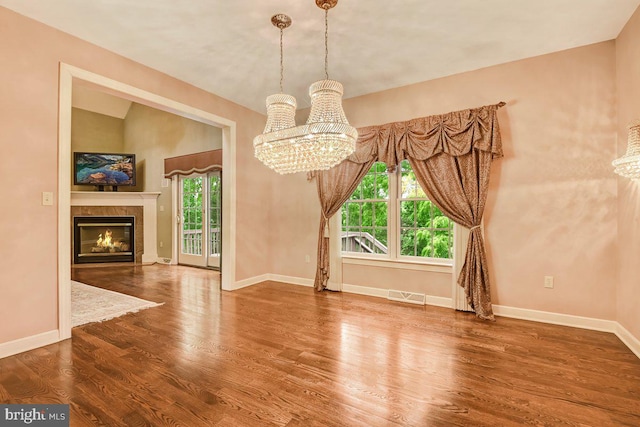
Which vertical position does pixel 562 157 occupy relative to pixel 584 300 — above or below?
above

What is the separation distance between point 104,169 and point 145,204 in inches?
43.6

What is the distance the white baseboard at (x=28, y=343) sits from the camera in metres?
2.40

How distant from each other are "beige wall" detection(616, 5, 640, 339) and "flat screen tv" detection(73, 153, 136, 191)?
26.8ft

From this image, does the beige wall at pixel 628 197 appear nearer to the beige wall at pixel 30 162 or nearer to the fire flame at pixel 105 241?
the beige wall at pixel 30 162

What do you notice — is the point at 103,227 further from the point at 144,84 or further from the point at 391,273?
the point at 391,273

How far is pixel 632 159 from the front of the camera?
2.20m

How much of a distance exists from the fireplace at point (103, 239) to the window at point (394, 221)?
17.5ft

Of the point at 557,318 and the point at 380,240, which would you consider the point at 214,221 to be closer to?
the point at 380,240

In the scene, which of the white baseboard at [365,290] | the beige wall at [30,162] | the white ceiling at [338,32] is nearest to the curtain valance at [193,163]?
the white ceiling at [338,32]

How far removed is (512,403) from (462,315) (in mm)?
1622

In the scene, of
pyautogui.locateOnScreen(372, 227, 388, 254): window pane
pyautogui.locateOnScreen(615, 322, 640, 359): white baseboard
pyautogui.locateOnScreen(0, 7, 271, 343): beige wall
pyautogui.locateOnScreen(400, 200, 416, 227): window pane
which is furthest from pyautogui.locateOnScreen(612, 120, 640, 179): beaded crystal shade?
pyautogui.locateOnScreen(0, 7, 271, 343): beige wall

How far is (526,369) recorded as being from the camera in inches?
87.2

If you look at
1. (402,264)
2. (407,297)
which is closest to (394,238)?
(402,264)

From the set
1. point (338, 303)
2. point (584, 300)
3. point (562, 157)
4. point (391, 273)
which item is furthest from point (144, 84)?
point (584, 300)
